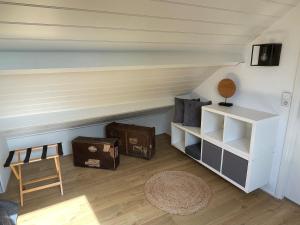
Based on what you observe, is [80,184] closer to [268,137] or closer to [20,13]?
[20,13]

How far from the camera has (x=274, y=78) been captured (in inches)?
74.7

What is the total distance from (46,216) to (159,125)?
2.17 metres

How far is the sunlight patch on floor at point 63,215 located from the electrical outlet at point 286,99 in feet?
6.44

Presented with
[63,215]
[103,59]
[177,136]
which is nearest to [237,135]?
[177,136]

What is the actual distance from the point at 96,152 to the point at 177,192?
108 cm

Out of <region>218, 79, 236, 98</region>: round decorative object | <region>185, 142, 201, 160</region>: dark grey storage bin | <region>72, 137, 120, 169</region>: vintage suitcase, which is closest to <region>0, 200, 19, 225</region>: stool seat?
<region>72, 137, 120, 169</region>: vintage suitcase

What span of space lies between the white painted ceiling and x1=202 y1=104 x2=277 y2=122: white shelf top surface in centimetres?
74

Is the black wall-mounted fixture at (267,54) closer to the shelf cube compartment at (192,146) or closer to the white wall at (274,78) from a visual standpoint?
the white wall at (274,78)

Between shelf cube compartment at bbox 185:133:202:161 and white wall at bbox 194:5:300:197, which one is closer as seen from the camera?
white wall at bbox 194:5:300:197

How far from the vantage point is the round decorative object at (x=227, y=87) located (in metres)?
2.21

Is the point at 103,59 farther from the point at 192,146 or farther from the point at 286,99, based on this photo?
the point at 192,146

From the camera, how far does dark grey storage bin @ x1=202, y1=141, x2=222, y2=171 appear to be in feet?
7.23

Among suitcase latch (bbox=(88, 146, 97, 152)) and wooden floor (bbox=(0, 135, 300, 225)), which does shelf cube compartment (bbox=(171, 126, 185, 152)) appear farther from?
→ suitcase latch (bbox=(88, 146, 97, 152))

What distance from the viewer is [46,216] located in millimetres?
1832
